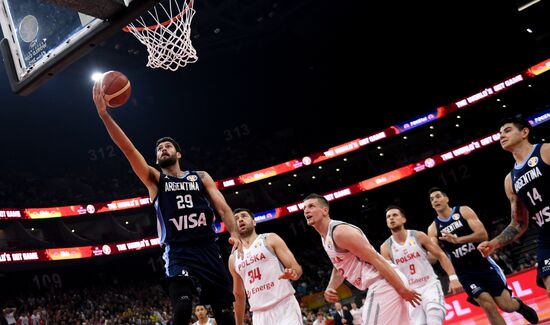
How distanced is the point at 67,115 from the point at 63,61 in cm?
2654

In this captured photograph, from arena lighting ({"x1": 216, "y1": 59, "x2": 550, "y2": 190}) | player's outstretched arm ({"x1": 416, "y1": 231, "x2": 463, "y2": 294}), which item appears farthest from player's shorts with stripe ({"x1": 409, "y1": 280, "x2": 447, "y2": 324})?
arena lighting ({"x1": 216, "y1": 59, "x2": 550, "y2": 190})

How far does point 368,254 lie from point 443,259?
3.60 m

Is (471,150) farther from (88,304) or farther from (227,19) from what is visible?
(88,304)

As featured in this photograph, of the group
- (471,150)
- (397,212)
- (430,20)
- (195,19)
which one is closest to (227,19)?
(195,19)

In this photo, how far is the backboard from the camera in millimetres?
5375

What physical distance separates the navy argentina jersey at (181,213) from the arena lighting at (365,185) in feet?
71.8

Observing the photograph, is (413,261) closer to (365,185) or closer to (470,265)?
(470,265)

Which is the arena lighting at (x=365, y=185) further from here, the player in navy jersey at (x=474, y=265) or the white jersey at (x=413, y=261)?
the player in navy jersey at (x=474, y=265)

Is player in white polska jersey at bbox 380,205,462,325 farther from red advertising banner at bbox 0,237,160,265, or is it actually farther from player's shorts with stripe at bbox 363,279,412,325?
red advertising banner at bbox 0,237,160,265

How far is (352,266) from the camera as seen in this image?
5.10 m

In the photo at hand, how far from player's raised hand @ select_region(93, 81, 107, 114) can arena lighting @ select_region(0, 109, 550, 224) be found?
21.9 m

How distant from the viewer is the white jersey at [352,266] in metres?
4.98

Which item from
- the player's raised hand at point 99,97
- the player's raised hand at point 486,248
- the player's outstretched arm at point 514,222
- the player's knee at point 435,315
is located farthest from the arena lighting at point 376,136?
the player's raised hand at point 99,97

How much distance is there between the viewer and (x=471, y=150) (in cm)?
3014
